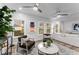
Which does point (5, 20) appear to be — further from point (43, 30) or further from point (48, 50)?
point (48, 50)

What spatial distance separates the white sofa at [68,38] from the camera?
7.40ft

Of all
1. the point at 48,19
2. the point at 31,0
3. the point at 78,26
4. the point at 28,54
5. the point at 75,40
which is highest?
the point at 31,0

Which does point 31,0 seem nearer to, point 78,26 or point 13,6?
point 13,6

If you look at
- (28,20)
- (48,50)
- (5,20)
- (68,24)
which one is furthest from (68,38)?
(5,20)

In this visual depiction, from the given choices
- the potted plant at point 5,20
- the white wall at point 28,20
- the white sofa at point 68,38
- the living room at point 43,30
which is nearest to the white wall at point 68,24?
the living room at point 43,30

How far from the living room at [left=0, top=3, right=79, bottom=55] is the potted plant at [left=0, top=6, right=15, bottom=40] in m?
0.07

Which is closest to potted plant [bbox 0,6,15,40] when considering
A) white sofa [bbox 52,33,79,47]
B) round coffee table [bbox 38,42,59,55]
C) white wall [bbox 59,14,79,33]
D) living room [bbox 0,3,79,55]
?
living room [bbox 0,3,79,55]

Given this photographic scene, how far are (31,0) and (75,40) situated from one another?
4.34ft

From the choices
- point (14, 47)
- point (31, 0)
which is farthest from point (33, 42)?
point (31, 0)

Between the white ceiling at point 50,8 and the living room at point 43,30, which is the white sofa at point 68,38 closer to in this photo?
the living room at point 43,30

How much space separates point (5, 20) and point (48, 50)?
1160 mm

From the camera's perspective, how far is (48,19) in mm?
2352

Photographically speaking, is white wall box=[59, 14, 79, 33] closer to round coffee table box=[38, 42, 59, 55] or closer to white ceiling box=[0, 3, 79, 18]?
white ceiling box=[0, 3, 79, 18]

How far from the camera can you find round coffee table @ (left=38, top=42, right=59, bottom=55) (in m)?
2.26
